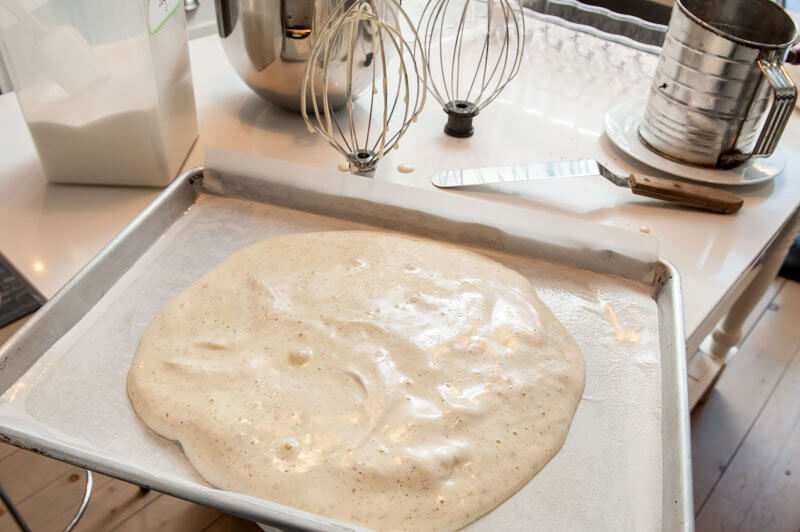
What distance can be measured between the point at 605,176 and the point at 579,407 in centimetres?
39

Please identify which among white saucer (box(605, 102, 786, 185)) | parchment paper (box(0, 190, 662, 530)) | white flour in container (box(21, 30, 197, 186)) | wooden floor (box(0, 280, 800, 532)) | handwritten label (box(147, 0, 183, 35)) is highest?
handwritten label (box(147, 0, 183, 35))

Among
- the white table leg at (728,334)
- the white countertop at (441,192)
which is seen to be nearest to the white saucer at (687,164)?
the white countertop at (441,192)

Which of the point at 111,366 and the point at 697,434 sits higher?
the point at 111,366

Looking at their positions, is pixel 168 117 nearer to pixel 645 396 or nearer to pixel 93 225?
pixel 93 225

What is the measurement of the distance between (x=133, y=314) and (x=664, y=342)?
1.78 ft

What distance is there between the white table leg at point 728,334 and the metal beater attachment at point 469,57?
550mm

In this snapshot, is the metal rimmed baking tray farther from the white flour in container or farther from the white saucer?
the white saucer

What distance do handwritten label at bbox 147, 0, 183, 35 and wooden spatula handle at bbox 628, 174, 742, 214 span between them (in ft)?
2.03

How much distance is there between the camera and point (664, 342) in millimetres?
689

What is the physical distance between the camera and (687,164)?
98 cm

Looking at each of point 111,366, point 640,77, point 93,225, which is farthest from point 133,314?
Answer: point 640,77

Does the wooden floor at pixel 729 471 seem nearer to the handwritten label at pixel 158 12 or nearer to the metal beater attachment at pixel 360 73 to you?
the metal beater attachment at pixel 360 73

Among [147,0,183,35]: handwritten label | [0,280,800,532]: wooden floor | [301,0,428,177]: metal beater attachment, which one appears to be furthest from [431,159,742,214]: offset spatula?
[0,280,800,532]: wooden floor

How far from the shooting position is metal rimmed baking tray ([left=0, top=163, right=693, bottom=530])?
0.52 metres
